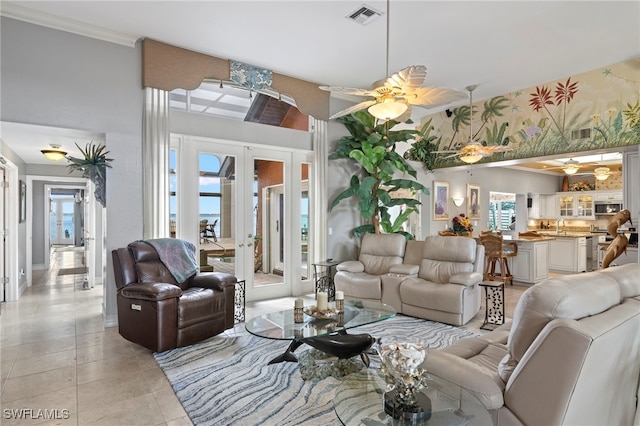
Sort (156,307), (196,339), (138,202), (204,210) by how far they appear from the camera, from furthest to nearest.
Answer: (204,210), (138,202), (196,339), (156,307)

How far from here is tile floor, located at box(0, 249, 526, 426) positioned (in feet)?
7.73

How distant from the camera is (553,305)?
1.48m

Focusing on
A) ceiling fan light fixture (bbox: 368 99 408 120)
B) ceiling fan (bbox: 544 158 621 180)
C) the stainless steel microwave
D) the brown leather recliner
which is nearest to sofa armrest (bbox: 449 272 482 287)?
ceiling fan light fixture (bbox: 368 99 408 120)

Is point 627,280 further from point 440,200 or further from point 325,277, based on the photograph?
point 440,200

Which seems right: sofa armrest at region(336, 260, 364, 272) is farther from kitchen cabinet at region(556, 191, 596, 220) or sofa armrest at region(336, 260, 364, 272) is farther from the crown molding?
kitchen cabinet at region(556, 191, 596, 220)

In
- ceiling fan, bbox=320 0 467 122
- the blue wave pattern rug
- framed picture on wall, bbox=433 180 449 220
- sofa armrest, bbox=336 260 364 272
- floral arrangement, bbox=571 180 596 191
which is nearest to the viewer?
the blue wave pattern rug

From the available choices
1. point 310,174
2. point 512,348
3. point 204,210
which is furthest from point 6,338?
point 512,348

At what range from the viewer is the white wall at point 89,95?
3.71m

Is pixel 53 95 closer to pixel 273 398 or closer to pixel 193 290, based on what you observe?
pixel 193 290

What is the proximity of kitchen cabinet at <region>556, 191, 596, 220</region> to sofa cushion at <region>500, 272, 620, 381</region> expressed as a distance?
10347 mm

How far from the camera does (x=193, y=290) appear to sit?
3.77 metres

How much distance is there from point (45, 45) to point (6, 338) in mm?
3156

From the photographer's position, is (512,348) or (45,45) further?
(45,45)

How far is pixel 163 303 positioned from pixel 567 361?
303 cm
